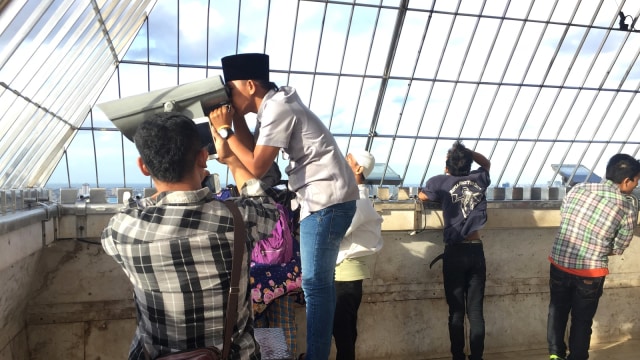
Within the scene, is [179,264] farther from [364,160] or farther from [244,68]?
[364,160]

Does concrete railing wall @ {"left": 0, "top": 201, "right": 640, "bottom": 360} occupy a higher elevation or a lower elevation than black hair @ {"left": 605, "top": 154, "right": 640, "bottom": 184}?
lower

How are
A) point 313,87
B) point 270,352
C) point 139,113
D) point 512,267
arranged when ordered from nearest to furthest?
point 139,113, point 270,352, point 512,267, point 313,87

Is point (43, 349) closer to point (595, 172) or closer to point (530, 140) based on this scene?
point (530, 140)

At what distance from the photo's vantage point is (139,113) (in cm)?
227

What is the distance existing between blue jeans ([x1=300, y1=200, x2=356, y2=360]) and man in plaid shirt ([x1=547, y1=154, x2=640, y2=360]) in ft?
8.11

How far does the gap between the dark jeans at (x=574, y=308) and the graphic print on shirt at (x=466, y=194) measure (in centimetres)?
90

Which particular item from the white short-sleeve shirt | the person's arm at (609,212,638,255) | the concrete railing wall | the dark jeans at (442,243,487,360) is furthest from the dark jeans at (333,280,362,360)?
the person's arm at (609,212,638,255)

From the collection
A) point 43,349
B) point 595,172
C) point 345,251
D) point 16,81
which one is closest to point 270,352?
point 345,251

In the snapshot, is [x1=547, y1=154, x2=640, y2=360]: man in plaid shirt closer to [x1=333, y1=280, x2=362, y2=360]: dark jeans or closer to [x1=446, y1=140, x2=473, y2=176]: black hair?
[x1=446, y1=140, x2=473, y2=176]: black hair

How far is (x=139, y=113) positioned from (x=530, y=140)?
326 inches

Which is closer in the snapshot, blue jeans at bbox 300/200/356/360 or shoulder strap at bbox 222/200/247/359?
shoulder strap at bbox 222/200/247/359

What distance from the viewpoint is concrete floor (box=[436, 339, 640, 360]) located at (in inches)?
201

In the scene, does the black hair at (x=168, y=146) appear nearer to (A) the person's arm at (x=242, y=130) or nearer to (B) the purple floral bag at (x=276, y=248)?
(A) the person's arm at (x=242, y=130)

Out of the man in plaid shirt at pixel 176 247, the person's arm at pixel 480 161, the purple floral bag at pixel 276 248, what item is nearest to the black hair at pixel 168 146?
the man in plaid shirt at pixel 176 247
